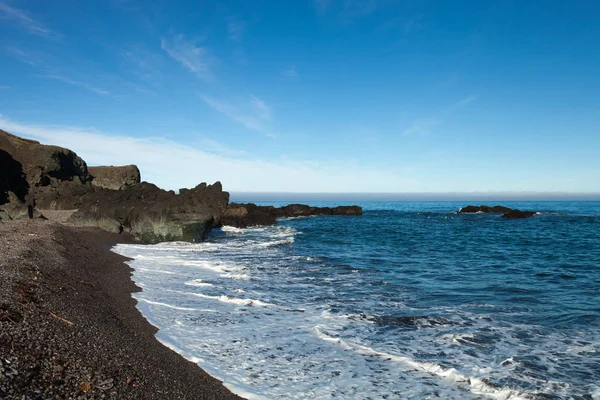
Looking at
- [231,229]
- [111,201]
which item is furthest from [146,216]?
[231,229]

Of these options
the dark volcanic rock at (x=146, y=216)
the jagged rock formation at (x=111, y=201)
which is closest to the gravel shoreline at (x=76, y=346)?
the dark volcanic rock at (x=146, y=216)

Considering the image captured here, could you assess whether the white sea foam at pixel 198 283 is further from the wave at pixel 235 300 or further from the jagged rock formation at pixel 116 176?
the jagged rock formation at pixel 116 176

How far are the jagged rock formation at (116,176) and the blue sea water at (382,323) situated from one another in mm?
54023

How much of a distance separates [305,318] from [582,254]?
21.4 m

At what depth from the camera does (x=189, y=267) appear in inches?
707

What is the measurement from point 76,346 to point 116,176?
72808 millimetres

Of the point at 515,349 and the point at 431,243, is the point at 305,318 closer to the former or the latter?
the point at 515,349

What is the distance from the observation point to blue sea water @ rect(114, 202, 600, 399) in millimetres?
6926

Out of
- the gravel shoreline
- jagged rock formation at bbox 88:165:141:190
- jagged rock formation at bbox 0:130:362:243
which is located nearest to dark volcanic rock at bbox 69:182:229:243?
jagged rock formation at bbox 0:130:362:243

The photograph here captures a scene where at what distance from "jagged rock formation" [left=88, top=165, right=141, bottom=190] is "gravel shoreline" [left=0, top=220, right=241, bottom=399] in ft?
206

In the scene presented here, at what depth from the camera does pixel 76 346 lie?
6.18 m

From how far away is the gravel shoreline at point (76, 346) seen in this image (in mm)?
4996

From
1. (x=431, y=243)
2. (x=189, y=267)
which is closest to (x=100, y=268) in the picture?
(x=189, y=267)

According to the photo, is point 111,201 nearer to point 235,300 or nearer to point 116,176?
point 235,300
